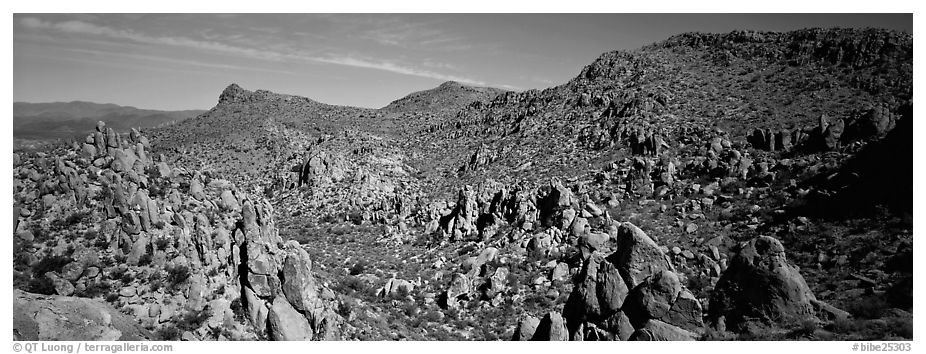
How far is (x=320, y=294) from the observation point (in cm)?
1318

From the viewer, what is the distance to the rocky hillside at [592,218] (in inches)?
404

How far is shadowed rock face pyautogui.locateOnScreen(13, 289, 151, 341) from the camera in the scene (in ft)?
30.1

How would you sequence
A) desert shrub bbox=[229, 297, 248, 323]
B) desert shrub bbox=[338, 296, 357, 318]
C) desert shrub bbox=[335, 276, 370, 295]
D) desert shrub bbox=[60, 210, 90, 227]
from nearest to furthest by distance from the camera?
desert shrub bbox=[229, 297, 248, 323] < desert shrub bbox=[60, 210, 90, 227] < desert shrub bbox=[338, 296, 357, 318] < desert shrub bbox=[335, 276, 370, 295]

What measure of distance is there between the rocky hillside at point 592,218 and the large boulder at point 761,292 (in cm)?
5

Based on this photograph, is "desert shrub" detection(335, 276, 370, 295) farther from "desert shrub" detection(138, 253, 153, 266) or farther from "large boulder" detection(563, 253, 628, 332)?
"large boulder" detection(563, 253, 628, 332)

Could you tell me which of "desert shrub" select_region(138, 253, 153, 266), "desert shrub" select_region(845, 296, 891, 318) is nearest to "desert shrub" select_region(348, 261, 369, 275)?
"desert shrub" select_region(138, 253, 153, 266)

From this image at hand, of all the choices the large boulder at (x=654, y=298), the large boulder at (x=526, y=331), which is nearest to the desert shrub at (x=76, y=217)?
the large boulder at (x=526, y=331)

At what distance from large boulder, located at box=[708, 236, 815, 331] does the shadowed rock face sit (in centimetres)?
1496

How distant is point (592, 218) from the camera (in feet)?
64.3

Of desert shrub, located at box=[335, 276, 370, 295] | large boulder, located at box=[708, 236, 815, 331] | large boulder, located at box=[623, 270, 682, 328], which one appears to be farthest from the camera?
desert shrub, located at box=[335, 276, 370, 295]

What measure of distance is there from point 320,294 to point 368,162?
1111 inches

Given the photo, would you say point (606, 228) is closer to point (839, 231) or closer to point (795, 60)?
point (839, 231)

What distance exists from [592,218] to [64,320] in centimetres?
1893

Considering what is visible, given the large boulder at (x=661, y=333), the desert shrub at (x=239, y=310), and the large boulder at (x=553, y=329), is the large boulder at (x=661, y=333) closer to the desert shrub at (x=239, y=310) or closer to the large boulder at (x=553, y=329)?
the large boulder at (x=553, y=329)
